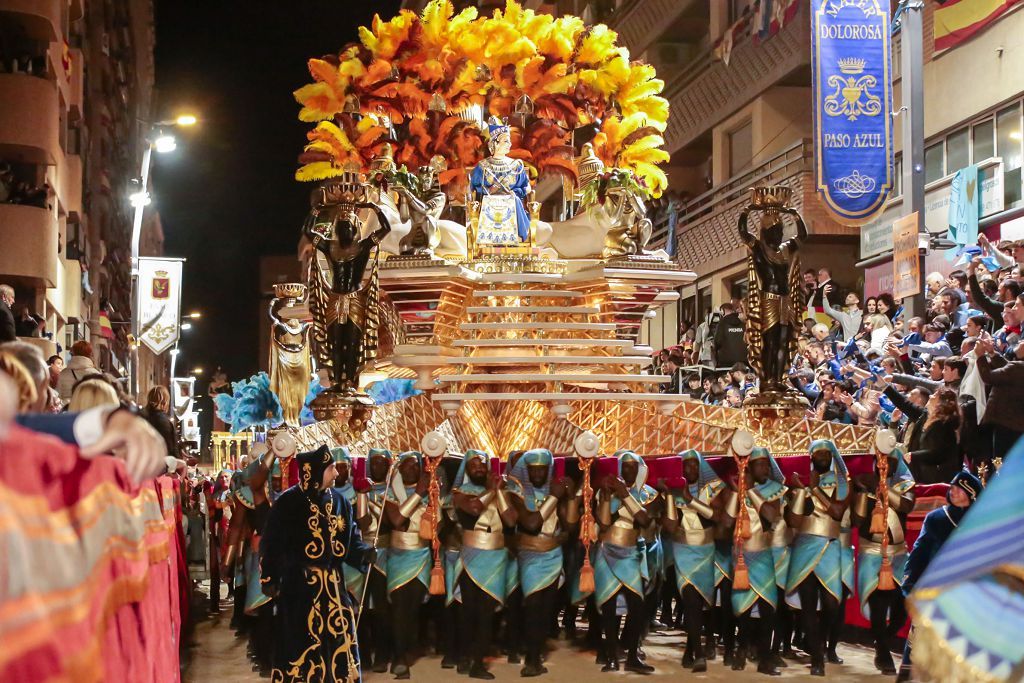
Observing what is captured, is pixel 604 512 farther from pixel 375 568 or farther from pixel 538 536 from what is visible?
pixel 375 568

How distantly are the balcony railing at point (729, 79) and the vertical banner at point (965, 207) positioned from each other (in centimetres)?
510

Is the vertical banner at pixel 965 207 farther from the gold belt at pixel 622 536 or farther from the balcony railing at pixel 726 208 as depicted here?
the gold belt at pixel 622 536

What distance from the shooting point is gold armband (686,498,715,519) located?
30.3 ft

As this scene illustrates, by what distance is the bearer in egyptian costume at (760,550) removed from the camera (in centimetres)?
907

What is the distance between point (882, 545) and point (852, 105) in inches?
339

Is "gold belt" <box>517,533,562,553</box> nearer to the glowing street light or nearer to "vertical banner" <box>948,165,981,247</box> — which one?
"vertical banner" <box>948,165,981,247</box>

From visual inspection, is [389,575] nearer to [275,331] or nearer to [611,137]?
[611,137]

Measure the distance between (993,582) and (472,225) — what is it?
349 inches

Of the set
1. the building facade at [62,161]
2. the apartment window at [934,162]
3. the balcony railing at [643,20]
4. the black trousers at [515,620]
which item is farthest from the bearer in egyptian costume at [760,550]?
the balcony railing at [643,20]

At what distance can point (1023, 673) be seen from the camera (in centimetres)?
318

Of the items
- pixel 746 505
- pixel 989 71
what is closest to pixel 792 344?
pixel 746 505

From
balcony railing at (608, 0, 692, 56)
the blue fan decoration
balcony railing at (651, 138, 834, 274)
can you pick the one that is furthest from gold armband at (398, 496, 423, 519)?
balcony railing at (608, 0, 692, 56)

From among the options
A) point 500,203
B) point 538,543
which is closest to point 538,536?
point 538,543

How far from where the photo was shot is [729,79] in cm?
2570
